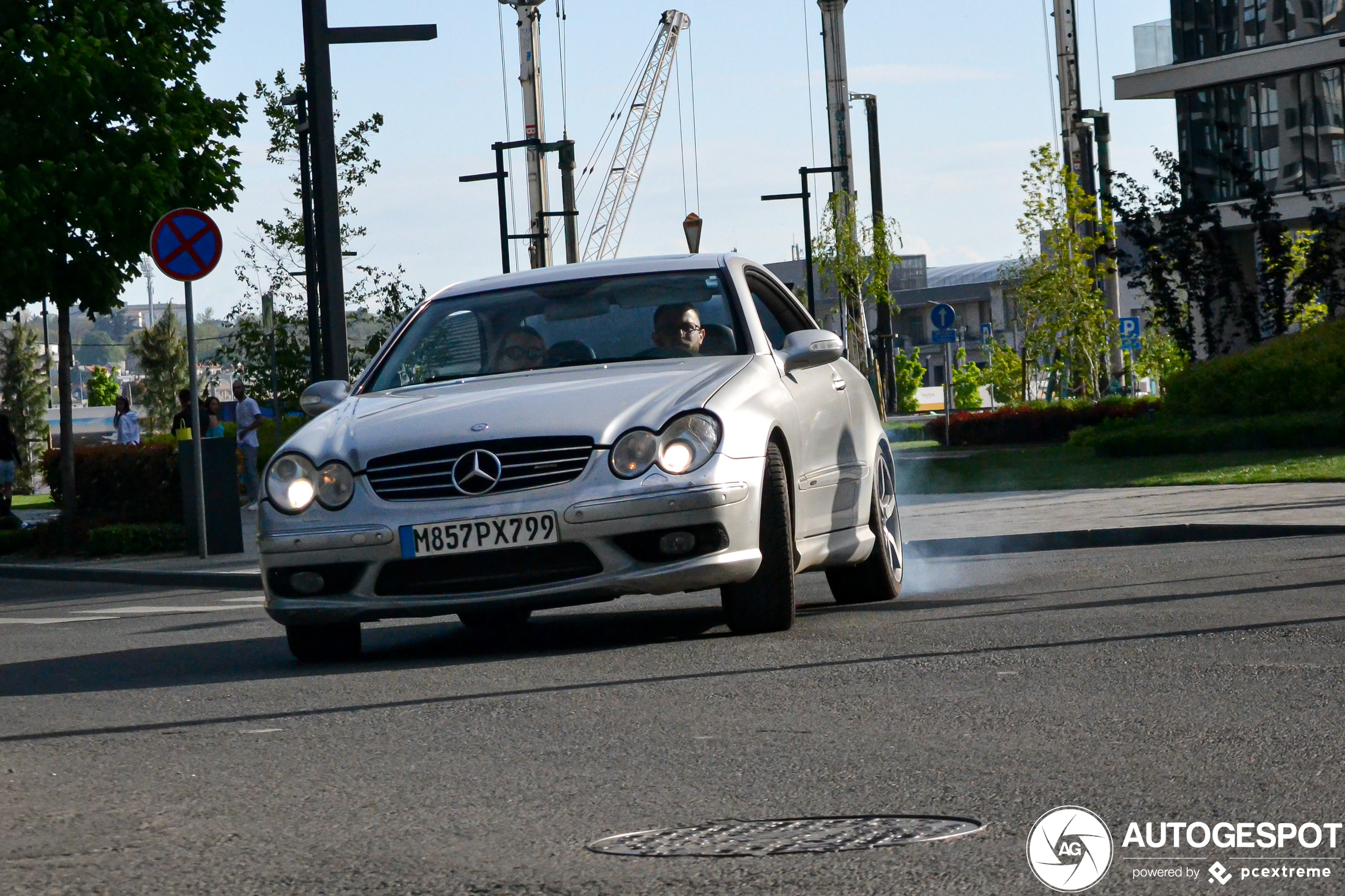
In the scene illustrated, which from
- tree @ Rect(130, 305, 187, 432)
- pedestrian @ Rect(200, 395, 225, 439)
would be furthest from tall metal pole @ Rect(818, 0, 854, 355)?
tree @ Rect(130, 305, 187, 432)

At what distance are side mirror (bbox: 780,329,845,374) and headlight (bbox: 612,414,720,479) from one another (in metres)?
1.06

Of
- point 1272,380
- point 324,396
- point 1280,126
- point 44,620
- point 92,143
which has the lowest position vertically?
point 44,620

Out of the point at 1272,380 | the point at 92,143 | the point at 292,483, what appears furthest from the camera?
the point at 1272,380

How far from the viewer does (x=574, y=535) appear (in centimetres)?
759

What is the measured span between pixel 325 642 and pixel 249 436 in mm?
19865

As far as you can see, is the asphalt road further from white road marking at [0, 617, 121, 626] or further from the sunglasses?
white road marking at [0, 617, 121, 626]

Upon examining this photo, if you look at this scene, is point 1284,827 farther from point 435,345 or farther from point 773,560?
point 435,345

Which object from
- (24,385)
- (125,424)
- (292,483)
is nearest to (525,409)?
(292,483)

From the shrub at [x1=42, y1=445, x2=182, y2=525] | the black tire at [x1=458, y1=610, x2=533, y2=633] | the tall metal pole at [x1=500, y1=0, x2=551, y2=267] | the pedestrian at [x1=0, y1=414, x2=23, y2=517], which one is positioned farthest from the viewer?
the tall metal pole at [x1=500, y1=0, x2=551, y2=267]

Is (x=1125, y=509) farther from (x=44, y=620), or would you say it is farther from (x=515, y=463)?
(x=515, y=463)

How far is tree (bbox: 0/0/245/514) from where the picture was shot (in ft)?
63.0

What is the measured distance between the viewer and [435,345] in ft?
29.8

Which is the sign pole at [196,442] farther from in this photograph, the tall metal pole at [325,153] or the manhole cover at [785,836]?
the manhole cover at [785,836]

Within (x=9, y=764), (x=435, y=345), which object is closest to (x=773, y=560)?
(x=435, y=345)
